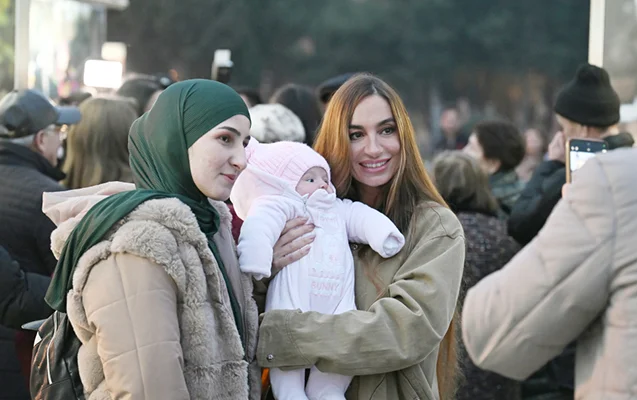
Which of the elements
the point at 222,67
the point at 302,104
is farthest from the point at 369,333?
the point at 222,67

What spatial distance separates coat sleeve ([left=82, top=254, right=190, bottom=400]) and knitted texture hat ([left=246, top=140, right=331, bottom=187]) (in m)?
0.83

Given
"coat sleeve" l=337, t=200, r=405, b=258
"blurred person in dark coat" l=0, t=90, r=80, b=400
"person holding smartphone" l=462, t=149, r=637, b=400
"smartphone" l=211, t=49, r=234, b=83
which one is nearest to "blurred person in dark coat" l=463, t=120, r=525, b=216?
"smartphone" l=211, t=49, r=234, b=83

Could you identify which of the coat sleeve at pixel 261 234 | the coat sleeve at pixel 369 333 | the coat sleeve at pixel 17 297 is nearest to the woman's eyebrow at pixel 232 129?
the coat sleeve at pixel 261 234

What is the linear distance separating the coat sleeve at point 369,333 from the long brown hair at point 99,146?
91.6 inches

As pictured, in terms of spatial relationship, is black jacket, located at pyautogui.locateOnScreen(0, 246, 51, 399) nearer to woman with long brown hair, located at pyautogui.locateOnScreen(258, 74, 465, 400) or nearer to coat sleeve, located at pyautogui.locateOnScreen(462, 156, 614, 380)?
woman with long brown hair, located at pyautogui.locateOnScreen(258, 74, 465, 400)

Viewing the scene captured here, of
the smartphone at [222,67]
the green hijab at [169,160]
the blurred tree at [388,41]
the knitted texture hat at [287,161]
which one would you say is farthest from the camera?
the blurred tree at [388,41]

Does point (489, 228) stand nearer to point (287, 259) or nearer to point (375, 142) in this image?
point (375, 142)

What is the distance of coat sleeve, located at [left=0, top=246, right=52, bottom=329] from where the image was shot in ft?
13.7

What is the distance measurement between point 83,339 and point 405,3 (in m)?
21.4

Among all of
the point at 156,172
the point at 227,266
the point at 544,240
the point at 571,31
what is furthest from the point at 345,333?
the point at 571,31

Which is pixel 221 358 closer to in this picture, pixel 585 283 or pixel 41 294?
pixel 585 283

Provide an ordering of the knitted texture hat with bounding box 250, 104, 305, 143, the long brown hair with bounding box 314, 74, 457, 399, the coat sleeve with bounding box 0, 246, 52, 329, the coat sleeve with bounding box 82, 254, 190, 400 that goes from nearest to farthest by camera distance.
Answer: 1. the coat sleeve with bounding box 82, 254, 190, 400
2. the long brown hair with bounding box 314, 74, 457, 399
3. the coat sleeve with bounding box 0, 246, 52, 329
4. the knitted texture hat with bounding box 250, 104, 305, 143

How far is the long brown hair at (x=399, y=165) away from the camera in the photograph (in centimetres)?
361

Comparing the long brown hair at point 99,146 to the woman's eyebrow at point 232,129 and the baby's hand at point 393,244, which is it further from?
the woman's eyebrow at point 232,129
